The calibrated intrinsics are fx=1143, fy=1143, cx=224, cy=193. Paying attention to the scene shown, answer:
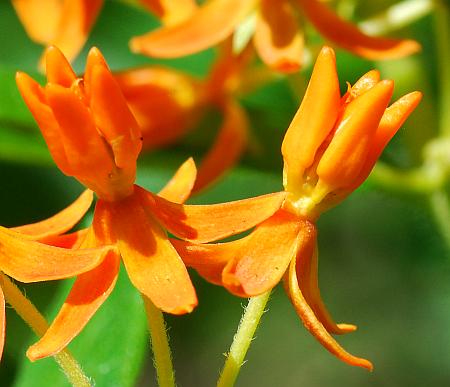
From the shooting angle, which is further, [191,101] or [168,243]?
[191,101]

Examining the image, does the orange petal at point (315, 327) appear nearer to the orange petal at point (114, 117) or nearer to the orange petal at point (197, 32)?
the orange petal at point (114, 117)

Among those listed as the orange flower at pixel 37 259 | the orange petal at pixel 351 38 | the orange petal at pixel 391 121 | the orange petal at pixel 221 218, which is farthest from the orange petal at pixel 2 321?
the orange petal at pixel 351 38

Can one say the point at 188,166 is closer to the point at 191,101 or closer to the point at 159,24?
the point at 191,101

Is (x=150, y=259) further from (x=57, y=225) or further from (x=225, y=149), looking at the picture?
(x=225, y=149)

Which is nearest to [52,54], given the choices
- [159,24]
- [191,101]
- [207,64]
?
[191,101]

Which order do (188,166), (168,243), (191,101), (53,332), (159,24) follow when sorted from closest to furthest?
1. (53,332)
2. (168,243)
3. (188,166)
4. (191,101)
5. (159,24)
